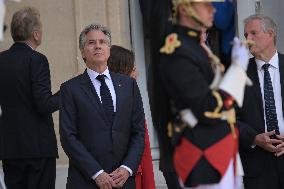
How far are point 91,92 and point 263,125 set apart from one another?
1195 mm

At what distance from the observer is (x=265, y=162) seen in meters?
5.41

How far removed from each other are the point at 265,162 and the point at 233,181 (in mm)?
1441

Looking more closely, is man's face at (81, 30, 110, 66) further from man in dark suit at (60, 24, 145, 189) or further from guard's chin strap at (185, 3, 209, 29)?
guard's chin strap at (185, 3, 209, 29)

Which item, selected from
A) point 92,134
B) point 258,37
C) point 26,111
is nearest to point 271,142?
point 258,37

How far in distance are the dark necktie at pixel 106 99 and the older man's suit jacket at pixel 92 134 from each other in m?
0.03

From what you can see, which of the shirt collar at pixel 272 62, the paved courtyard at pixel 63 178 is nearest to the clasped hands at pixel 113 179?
the shirt collar at pixel 272 62

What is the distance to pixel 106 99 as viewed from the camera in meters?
5.16


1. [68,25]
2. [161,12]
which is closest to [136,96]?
[161,12]

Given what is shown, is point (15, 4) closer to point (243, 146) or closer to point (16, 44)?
point (16, 44)

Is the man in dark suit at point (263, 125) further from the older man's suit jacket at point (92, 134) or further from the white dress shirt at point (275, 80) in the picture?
the older man's suit jacket at point (92, 134)

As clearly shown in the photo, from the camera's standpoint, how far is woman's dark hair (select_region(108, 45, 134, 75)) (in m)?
5.66

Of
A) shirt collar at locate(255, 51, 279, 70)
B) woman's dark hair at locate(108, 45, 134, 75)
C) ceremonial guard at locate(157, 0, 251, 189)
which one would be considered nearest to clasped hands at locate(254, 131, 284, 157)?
shirt collar at locate(255, 51, 279, 70)

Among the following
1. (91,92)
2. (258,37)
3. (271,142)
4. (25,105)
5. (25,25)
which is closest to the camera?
(91,92)

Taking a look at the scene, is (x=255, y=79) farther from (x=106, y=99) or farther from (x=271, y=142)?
(x=106, y=99)
